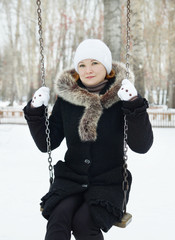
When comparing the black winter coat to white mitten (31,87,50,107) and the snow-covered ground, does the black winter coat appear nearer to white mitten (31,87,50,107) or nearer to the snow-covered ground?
white mitten (31,87,50,107)

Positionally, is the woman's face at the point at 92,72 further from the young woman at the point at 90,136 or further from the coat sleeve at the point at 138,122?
the coat sleeve at the point at 138,122

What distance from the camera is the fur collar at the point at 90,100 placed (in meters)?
1.95

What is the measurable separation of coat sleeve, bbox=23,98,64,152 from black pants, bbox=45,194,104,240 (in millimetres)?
507

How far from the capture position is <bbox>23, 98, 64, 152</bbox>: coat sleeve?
6.70 ft

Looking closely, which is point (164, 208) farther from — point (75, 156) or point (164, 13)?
point (164, 13)

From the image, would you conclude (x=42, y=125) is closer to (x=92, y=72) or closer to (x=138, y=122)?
(x=92, y=72)

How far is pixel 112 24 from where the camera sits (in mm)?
6219

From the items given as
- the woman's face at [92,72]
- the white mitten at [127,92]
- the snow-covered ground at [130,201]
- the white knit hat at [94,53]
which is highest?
the white knit hat at [94,53]

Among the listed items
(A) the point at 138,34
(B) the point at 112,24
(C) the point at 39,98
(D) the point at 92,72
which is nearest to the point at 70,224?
(C) the point at 39,98

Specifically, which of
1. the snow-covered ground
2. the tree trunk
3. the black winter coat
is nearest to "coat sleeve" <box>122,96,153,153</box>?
the black winter coat

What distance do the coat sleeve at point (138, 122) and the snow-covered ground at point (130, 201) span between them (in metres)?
1.14

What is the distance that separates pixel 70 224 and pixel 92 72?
0.97 m

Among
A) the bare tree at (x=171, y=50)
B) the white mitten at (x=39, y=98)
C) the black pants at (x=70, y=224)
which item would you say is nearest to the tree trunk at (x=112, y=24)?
the white mitten at (x=39, y=98)

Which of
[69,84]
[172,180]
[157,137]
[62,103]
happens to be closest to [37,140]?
[62,103]
